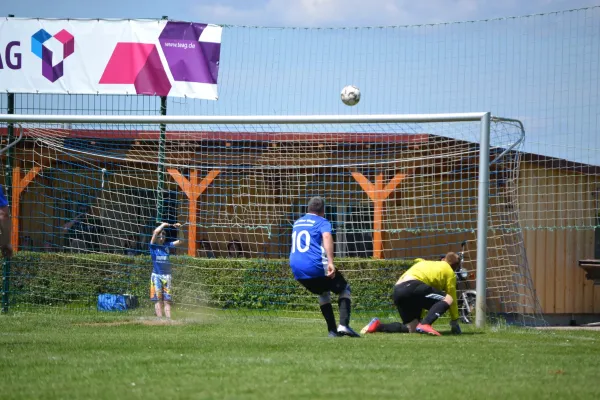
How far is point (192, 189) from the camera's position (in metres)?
15.6

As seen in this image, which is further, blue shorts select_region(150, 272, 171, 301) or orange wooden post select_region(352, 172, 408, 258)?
orange wooden post select_region(352, 172, 408, 258)

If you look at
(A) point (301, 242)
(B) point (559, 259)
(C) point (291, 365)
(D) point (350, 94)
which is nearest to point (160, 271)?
(D) point (350, 94)

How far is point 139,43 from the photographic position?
1485 centimetres

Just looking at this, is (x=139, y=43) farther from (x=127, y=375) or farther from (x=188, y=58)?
(x=127, y=375)

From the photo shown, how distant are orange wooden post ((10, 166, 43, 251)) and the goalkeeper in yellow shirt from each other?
6798 millimetres

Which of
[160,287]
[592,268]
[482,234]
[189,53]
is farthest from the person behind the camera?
[592,268]

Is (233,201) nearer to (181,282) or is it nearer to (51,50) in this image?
(181,282)

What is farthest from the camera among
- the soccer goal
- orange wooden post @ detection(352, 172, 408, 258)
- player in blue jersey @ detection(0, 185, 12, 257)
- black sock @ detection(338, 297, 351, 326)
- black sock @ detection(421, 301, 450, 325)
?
orange wooden post @ detection(352, 172, 408, 258)

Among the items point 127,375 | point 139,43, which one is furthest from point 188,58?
point 127,375

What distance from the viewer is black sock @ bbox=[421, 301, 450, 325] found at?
10.7 meters

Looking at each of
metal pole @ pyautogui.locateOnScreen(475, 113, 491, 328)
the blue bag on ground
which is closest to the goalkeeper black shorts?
metal pole @ pyautogui.locateOnScreen(475, 113, 491, 328)

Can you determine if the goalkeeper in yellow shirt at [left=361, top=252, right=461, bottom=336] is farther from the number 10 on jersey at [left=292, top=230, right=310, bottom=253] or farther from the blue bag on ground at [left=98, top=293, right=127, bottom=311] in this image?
the blue bag on ground at [left=98, top=293, right=127, bottom=311]

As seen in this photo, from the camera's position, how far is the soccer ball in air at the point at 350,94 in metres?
14.1

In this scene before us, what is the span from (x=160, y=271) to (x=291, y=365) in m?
7.24
